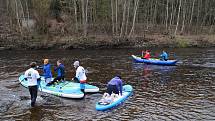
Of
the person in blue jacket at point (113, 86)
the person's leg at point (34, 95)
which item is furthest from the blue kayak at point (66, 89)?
the person's leg at point (34, 95)

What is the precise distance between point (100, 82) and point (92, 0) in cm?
3556

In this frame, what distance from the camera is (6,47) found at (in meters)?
48.2

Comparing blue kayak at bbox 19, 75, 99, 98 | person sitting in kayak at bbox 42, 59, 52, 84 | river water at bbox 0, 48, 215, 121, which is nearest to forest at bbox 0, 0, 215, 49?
river water at bbox 0, 48, 215, 121

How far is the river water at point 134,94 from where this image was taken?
17.4 meters

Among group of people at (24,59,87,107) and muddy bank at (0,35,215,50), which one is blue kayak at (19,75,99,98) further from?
muddy bank at (0,35,215,50)

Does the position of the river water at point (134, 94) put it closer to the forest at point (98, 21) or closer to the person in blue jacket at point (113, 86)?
the person in blue jacket at point (113, 86)

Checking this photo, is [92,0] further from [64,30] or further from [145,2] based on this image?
[145,2]

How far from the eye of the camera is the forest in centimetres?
5159

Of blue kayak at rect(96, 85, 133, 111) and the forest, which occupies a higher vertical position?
the forest

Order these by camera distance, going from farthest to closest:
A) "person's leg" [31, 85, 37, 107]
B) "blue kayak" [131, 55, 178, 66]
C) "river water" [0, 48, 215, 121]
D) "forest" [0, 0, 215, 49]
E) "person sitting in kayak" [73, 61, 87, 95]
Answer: "forest" [0, 0, 215, 49] < "blue kayak" [131, 55, 178, 66] < "person sitting in kayak" [73, 61, 87, 95] < "person's leg" [31, 85, 37, 107] < "river water" [0, 48, 215, 121]

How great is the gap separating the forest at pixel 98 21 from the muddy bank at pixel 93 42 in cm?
23

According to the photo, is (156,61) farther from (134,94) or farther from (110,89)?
(110,89)

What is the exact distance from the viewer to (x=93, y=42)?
4925cm

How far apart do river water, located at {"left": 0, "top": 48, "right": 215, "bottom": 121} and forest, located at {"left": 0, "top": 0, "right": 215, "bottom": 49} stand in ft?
47.0
